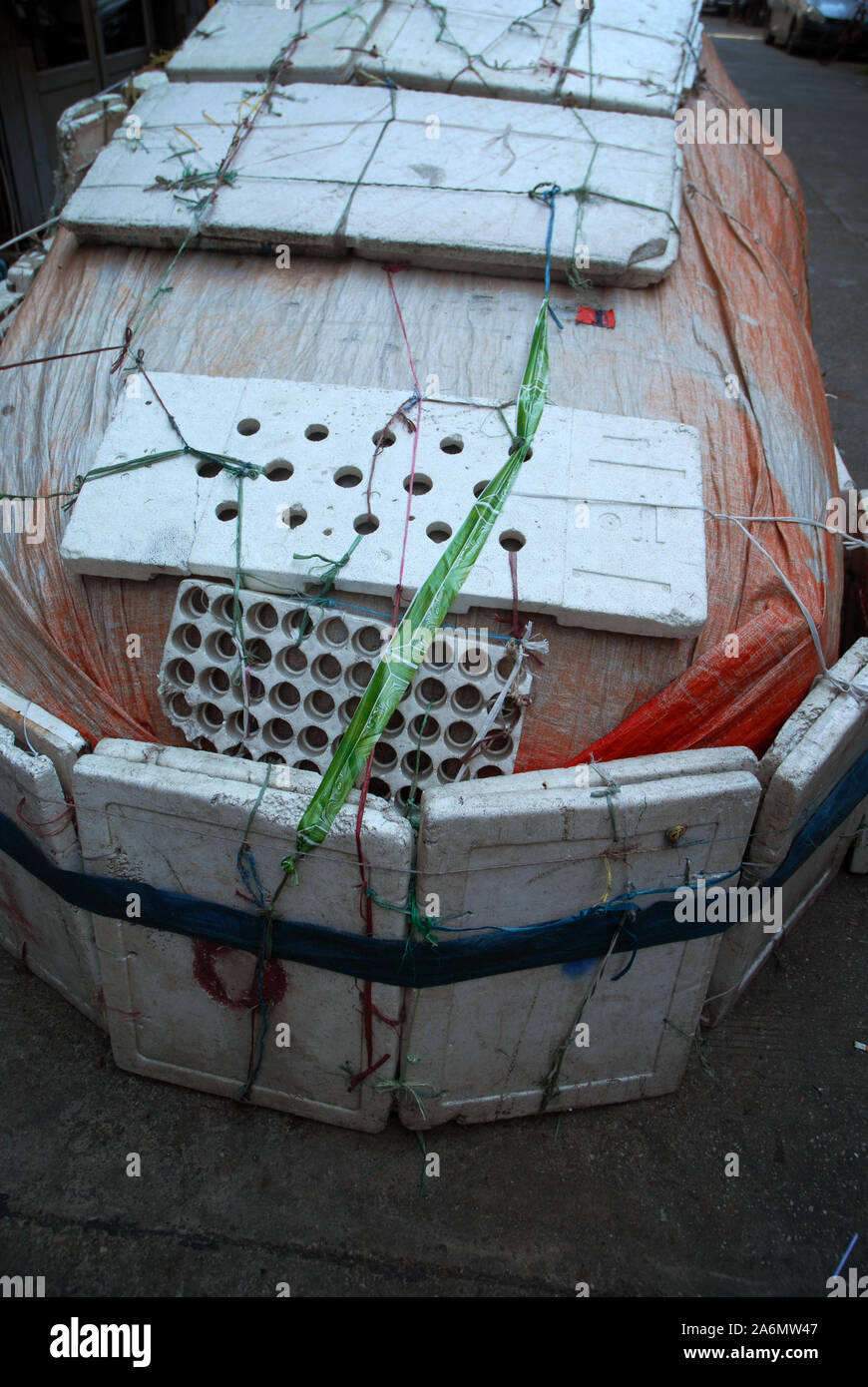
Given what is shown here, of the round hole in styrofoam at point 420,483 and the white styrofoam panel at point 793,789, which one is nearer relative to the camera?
the white styrofoam panel at point 793,789

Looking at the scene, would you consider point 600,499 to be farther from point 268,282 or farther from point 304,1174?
point 304,1174

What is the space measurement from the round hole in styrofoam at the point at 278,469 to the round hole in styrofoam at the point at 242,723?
2.50 ft

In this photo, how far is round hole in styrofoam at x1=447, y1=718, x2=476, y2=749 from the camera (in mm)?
2885

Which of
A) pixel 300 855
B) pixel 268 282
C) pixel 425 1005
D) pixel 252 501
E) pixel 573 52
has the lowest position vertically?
pixel 425 1005

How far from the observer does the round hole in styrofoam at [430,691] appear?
115 inches

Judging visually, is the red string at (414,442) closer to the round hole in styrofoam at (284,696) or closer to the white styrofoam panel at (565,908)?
the round hole in styrofoam at (284,696)

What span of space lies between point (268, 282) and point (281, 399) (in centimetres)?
80

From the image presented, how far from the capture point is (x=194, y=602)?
302 cm

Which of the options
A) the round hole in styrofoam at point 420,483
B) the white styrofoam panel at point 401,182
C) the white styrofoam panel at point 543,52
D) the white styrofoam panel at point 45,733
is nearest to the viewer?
the white styrofoam panel at point 45,733

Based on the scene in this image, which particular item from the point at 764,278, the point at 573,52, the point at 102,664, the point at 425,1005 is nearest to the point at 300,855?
the point at 425,1005

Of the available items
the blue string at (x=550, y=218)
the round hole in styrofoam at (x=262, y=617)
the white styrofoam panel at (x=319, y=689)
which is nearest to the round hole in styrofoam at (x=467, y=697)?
the white styrofoam panel at (x=319, y=689)

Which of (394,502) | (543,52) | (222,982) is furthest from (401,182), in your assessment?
(222,982)

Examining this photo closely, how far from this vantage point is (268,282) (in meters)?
3.84

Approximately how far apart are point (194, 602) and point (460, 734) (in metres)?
0.90
